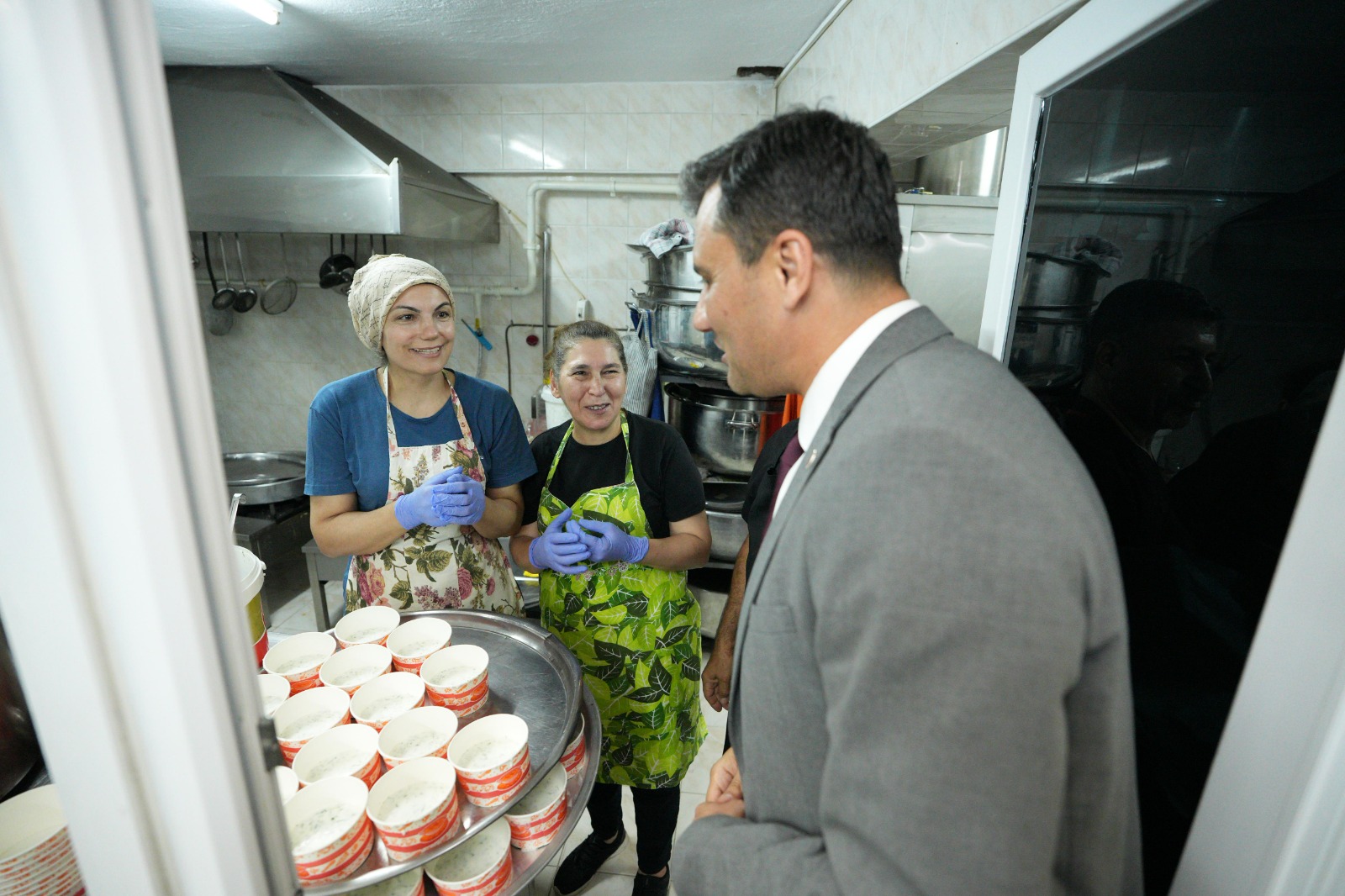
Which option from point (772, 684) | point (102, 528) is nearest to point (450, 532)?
point (772, 684)

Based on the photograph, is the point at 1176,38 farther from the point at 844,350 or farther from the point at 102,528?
the point at 102,528

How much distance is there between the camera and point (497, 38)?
2504mm

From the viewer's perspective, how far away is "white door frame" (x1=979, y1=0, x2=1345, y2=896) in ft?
1.86

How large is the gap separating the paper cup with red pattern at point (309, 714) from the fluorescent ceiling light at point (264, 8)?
7.41 feet

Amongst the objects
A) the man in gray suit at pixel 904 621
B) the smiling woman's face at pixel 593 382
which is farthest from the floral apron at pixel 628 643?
the man in gray suit at pixel 904 621

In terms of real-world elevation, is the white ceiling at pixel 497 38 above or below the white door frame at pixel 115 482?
above

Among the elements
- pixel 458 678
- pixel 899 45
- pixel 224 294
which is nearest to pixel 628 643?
pixel 458 678

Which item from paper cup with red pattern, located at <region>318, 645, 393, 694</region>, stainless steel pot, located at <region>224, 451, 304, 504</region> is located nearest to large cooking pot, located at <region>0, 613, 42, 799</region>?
paper cup with red pattern, located at <region>318, 645, 393, 694</region>

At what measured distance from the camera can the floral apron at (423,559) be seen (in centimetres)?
151

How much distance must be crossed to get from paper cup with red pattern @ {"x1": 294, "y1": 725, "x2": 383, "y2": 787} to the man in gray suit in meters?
0.48

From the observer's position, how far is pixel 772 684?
0.63 metres

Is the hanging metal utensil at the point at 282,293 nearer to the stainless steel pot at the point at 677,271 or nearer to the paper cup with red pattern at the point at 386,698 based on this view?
the stainless steel pot at the point at 677,271

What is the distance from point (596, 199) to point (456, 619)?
8.60 ft

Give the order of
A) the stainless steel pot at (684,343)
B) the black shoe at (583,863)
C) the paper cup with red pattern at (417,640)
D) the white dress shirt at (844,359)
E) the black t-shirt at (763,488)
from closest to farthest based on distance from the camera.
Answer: the white dress shirt at (844,359)
the paper cup with red pattern at (417,640)
the black t-shirt at (763,488)
the black shoe at (583,863)
the stainless steel pot at (684,343)
